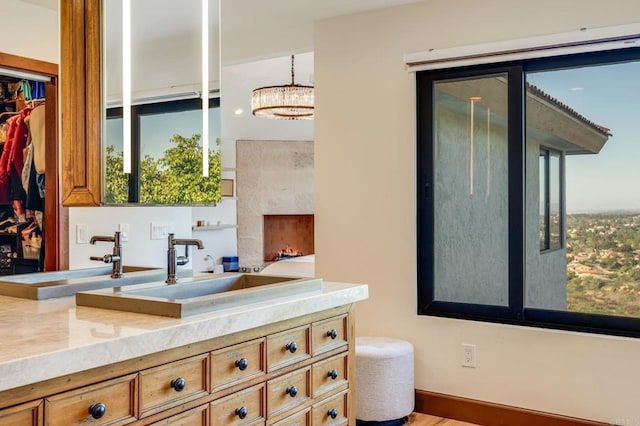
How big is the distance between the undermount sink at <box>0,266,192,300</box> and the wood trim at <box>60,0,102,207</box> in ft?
1.03

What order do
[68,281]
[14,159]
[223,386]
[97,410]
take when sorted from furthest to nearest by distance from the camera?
1. [14,159]
2. [68,281]
3. [223,386]
4. [97,410]

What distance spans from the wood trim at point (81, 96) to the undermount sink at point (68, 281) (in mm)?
314

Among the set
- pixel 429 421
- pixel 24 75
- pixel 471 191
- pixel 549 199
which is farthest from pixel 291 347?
pixel 24 75

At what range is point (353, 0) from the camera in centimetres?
341

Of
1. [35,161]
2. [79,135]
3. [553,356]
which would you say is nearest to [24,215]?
[35,161]

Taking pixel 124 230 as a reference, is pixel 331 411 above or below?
below

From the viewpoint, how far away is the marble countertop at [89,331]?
4.30 ft

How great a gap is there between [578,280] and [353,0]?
1.94 metres

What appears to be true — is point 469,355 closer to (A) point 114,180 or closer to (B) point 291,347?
(B) point 291,347

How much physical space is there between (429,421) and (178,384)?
205 cm

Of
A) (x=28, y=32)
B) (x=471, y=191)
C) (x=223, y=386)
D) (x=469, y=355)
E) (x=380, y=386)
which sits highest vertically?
(x=28, y=32)

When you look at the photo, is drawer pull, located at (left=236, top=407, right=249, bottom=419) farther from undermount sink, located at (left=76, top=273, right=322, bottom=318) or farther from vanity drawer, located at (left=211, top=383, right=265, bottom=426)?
undermount sink, located at (left=76, top=273, right=322, bottom=318)

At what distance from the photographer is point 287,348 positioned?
2094 millimetres

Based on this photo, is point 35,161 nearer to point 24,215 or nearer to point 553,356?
point 24,215
